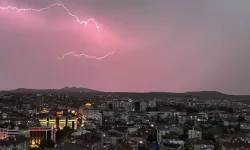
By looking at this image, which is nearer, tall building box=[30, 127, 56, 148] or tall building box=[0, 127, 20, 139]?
tall building box=[0, 127, 20, 139]

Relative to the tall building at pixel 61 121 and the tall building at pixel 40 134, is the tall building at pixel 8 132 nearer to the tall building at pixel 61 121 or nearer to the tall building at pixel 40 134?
the tall building at pixel 40 134

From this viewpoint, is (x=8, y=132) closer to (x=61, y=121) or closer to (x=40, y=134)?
(x=40, y=134)

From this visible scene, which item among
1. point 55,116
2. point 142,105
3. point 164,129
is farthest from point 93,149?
point 142,105

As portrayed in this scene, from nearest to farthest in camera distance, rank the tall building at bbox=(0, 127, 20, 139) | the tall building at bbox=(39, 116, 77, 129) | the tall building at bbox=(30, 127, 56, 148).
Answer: the tall building at bbox=(0, 127, 20, 139), the tall building at bbox=(30, 127, 56, 148), the tall building at bbox=(39, 116, 77, 129)

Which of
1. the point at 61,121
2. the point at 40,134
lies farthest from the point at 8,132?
the point at 61,121

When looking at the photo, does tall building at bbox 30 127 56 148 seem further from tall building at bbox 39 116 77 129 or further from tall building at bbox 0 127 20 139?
tall building at bbox 39 116 77 129

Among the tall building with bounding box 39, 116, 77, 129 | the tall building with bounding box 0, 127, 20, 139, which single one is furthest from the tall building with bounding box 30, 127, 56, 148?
the tall building with bounding box 39, 116, 77, 129

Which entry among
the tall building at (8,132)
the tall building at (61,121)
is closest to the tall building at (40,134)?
the tall building at (8,132)

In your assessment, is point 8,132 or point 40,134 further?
point 40,134

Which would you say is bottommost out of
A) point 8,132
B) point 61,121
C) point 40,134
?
point 40,134

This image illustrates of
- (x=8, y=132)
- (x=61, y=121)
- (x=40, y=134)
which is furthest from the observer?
(x=61, y=121)

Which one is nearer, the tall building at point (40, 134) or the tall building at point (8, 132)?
the tall building at point (8, 132)

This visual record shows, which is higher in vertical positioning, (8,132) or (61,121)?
(61,121)
